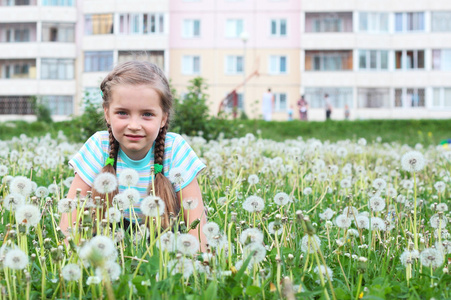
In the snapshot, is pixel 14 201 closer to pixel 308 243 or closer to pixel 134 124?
pixel 134 124

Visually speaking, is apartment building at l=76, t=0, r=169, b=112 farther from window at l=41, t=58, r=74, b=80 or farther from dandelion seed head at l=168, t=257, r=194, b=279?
dandelion seed head at l=168, t=257, r=194, b=279

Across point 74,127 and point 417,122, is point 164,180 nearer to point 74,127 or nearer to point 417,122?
point 74,127

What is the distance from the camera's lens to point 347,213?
98.4 inches

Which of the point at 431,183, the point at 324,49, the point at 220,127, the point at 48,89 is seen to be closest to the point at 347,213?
the point at 431,183

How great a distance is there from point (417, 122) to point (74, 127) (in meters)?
15.6

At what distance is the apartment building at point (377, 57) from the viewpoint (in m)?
35.2

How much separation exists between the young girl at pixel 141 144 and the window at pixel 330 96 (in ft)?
106

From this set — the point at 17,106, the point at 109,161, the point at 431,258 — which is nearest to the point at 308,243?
the point at 431,258

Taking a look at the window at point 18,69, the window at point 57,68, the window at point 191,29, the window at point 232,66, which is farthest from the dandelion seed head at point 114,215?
the window at point 18,69

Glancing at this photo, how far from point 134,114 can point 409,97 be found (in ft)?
115

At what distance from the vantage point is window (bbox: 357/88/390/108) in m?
35.5

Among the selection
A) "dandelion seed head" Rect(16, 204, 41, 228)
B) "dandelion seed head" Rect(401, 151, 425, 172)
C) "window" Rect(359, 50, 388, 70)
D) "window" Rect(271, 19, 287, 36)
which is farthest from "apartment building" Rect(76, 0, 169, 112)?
"dandelion seed head" Rect(16, 204, 41, 228)

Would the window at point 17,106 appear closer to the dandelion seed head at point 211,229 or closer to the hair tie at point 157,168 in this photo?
the hair tie at point 157,168

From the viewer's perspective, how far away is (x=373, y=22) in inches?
1411
